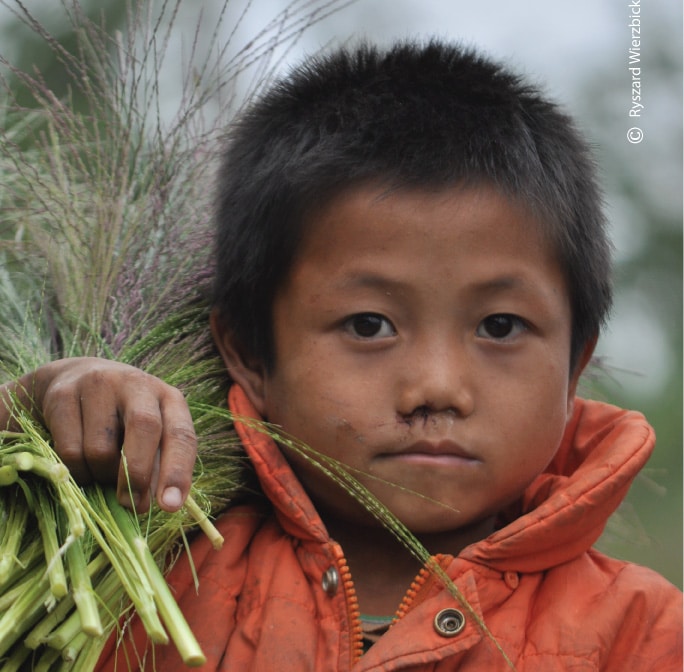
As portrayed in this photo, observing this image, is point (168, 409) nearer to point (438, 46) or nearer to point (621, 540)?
point (438, 46)

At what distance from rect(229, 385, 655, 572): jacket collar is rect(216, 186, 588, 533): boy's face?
0.06 metres

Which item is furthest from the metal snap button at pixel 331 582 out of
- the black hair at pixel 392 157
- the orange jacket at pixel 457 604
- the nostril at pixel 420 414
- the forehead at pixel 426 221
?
the forehead at pixel 426 221

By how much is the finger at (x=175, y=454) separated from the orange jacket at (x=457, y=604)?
0.96 ft

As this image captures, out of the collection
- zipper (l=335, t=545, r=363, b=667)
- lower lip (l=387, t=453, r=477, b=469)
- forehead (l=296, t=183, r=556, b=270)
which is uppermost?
forehead (l=296, t=183, r=556, b=270)

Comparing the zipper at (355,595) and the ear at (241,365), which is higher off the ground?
the ear at (241,365)

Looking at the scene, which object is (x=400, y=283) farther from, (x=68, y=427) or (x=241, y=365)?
(x=68, y=427)

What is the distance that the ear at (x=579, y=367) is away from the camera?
6.08 feet

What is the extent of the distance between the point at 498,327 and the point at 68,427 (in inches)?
23.8

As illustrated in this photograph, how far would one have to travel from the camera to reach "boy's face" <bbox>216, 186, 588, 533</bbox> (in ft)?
5.33

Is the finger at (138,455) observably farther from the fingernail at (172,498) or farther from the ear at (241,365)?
the ear at (241,365)

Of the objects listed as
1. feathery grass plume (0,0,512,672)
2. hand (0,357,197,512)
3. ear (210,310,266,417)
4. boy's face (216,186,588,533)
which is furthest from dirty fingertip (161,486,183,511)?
ear (210,310,266,417)

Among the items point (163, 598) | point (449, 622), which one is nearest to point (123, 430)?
point (163, 598)

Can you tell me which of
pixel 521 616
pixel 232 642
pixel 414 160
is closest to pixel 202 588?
pixel 232 642

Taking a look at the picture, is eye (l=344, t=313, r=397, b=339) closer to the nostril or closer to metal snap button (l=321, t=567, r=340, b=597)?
the nostril
